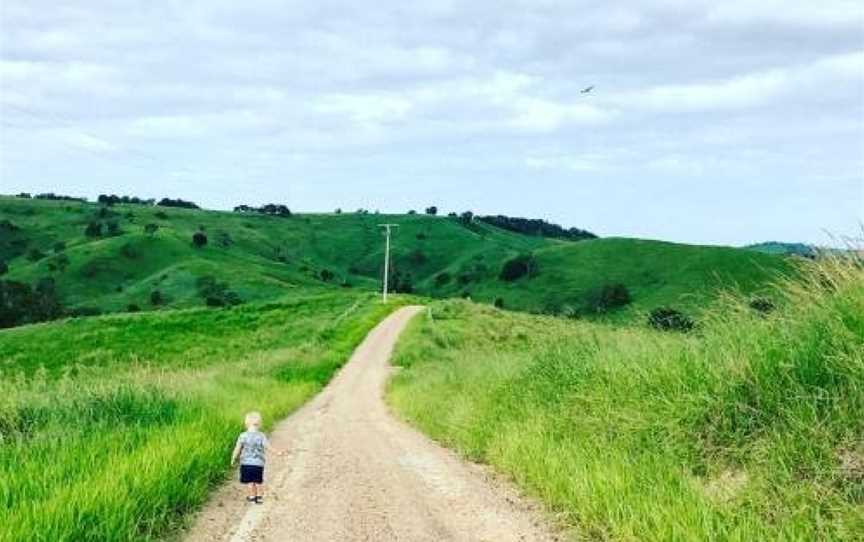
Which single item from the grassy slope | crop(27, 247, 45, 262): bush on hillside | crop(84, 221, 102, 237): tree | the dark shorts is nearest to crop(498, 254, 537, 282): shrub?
the grassy slope

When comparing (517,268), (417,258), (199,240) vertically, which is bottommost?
(517,268)

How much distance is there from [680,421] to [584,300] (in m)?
122

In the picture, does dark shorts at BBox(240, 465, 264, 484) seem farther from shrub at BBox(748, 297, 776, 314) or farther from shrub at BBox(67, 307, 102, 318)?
shrub at BBox(67, 307, 102, 318)

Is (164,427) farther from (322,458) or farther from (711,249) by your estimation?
(711,249)

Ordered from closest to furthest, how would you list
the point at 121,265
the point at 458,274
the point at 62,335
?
1. the point at 62,335
2. the point at 121,265
3. the point at 458,274

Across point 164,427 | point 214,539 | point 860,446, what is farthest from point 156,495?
point 860,446

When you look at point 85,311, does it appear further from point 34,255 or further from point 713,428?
point 713,428

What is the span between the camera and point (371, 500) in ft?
34.0

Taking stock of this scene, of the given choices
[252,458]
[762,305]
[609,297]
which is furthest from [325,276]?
[762,305]

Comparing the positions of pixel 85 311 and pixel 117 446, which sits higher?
pixel 117 446

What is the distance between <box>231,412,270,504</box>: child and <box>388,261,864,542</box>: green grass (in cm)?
348

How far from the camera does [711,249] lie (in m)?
146

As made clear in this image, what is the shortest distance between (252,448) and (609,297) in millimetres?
117609

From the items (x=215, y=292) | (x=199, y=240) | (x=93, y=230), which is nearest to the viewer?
(x=215, y=292)
